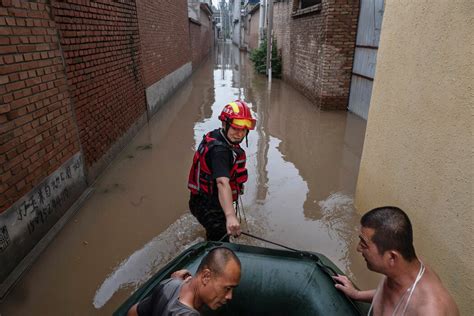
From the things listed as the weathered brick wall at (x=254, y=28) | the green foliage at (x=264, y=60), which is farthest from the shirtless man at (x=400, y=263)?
the weathered brick wall at (x=254, y=28)

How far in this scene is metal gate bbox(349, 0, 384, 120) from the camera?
21.8 ft

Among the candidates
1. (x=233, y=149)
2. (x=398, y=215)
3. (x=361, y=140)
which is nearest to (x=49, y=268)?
(x=233, y=149)

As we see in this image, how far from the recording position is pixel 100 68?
16.2 ft

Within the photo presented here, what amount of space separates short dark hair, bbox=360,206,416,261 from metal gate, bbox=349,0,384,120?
609 cm

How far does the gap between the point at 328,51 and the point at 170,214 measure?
6.13 metres

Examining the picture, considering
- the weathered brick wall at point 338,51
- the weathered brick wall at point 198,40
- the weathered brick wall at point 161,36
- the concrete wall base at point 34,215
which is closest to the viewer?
the concrete wall base at point 34,215

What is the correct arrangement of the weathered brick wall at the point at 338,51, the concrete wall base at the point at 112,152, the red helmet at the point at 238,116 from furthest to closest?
the weathered brick wall at the point at 338,51
the concrete wall base at the point at 112,152
the red helmet at the point at 238,116

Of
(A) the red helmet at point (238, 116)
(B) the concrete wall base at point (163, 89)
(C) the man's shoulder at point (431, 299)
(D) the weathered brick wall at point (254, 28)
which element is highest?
(D) the weathered brick wall at point (254, 28)

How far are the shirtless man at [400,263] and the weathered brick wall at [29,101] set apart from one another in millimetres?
2836

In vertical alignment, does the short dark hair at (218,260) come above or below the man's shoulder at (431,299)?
above

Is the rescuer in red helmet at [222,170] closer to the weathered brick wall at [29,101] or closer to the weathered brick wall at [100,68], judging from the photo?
the weathered brick wall at [29,101]

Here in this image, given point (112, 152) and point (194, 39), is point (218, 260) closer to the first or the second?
point (112, 152)

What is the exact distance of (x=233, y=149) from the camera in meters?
2.26

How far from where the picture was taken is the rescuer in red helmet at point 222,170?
216 cm
